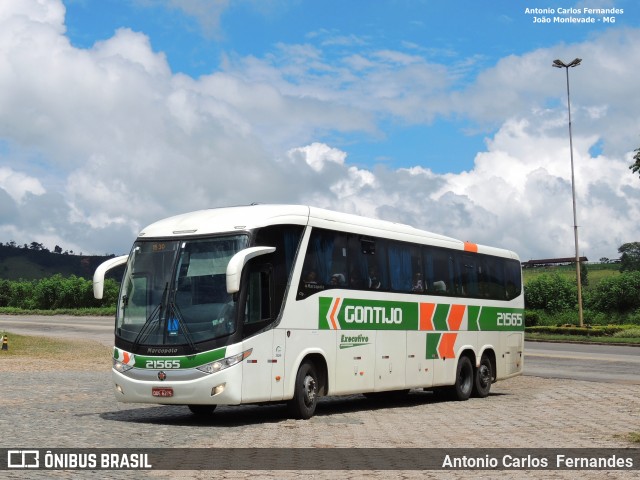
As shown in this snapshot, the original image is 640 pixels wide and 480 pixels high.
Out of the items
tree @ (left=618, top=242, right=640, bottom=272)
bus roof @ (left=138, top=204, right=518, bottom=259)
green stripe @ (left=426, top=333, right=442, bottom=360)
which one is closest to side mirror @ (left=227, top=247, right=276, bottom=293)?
bus roof @ (left=138, top=204, right=518, bottom=259)

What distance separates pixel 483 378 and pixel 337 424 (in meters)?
8.34

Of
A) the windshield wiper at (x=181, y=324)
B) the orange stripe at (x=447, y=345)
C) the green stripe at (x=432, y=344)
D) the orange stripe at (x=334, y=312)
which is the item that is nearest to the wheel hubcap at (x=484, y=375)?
the orange stripe at (x=447, y=345)

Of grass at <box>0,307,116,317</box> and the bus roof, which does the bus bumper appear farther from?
grass at <box>0,307,116,317</box>

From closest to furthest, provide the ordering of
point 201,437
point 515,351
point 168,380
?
point 201,437
point 168,380
point 515,351

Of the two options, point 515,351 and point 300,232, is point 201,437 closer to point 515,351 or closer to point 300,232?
point 300,232

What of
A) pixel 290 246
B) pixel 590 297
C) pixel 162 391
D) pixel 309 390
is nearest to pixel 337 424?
pixel 309 390

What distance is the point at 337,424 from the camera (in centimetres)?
1597

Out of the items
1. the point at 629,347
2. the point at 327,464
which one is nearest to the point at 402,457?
the point at 327,464

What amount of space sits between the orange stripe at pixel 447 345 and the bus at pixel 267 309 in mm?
902

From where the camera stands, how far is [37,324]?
220 feet

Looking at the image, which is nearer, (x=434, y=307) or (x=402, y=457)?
(x=402, y=457)

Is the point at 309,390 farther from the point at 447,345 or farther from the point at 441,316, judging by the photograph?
the point at 447,345

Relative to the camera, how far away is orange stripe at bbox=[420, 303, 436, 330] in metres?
20.8

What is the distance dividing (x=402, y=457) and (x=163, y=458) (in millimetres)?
2739
